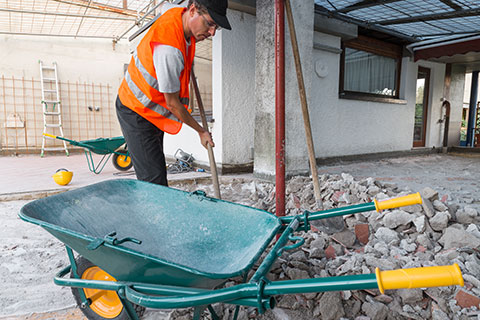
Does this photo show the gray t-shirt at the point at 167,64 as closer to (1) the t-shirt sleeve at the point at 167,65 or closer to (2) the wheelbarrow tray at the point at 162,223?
(1) the t-shirt sleeve at the point at 167,65

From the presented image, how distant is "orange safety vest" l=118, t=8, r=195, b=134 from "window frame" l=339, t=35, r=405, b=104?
168 inches

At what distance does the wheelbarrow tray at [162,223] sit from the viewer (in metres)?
1.35

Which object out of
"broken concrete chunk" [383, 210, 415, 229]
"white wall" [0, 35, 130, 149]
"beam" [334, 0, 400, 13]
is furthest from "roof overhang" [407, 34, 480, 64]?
"white wall" [0, 35, 130, 149]

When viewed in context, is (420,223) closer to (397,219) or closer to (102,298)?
(397,219)

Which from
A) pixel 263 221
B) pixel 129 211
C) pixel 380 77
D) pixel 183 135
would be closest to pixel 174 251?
pixel 129 211

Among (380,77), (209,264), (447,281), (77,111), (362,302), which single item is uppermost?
(380,77)

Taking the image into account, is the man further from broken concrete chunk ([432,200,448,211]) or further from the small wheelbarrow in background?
the small wheelbarrow in background

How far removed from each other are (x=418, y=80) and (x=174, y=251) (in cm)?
776

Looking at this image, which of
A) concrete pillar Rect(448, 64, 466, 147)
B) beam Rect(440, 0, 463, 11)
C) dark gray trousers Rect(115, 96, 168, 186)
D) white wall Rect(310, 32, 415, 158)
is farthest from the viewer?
concrete pillar Rect(448, 64, 466, 147)

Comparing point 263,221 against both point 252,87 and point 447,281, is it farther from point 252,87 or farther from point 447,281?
point 252,87

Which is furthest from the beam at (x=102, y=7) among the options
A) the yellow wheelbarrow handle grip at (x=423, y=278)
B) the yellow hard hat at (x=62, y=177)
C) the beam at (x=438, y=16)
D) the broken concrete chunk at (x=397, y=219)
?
the yellow wheelbarrow handle grip at (x=423, y=278)

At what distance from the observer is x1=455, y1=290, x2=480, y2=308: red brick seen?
138 centimetres

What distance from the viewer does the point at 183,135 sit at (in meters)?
5.55

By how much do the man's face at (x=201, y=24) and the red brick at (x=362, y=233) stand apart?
1574 millimetres
